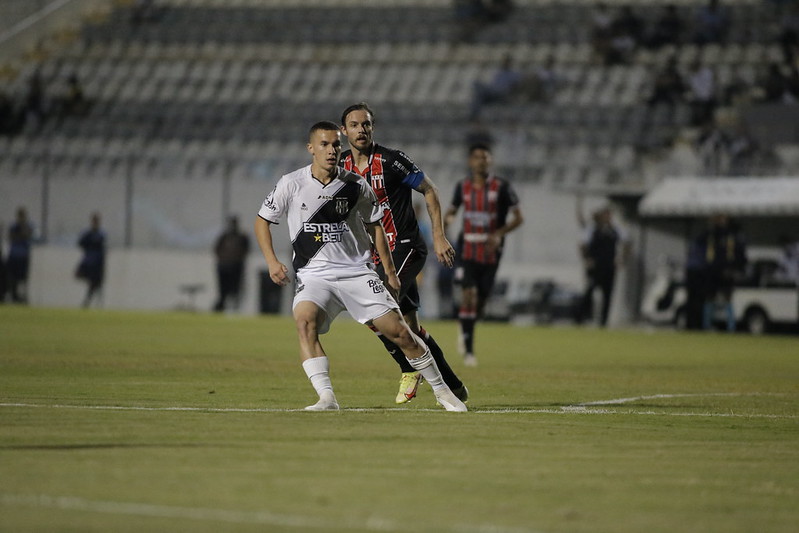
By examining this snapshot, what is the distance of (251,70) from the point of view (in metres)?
36.6

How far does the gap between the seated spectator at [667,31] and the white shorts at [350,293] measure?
910 inches

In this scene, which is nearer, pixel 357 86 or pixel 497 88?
pixel 497 88

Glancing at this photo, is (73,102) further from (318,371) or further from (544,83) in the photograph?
(318,371)

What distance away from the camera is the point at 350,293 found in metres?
9.15

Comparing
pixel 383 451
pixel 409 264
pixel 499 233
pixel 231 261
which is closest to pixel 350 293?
pixel 409 264

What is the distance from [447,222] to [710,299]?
496 inches

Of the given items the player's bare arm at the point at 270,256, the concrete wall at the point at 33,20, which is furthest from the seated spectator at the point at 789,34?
the player's bare arm at the point at 270,256

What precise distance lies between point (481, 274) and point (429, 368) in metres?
6.88

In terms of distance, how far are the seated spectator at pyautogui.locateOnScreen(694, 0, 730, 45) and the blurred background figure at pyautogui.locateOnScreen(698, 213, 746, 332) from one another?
5710 millimetres

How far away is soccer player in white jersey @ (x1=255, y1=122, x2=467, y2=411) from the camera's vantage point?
30.0 feet

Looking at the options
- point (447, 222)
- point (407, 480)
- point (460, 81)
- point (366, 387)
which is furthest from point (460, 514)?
point (460, 81)

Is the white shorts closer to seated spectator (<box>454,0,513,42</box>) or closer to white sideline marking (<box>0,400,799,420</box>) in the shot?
white sideline marking (<box>0,400,799,420</box>)

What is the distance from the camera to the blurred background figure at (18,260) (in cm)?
3194

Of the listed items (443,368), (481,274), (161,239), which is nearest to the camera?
(443,368)
